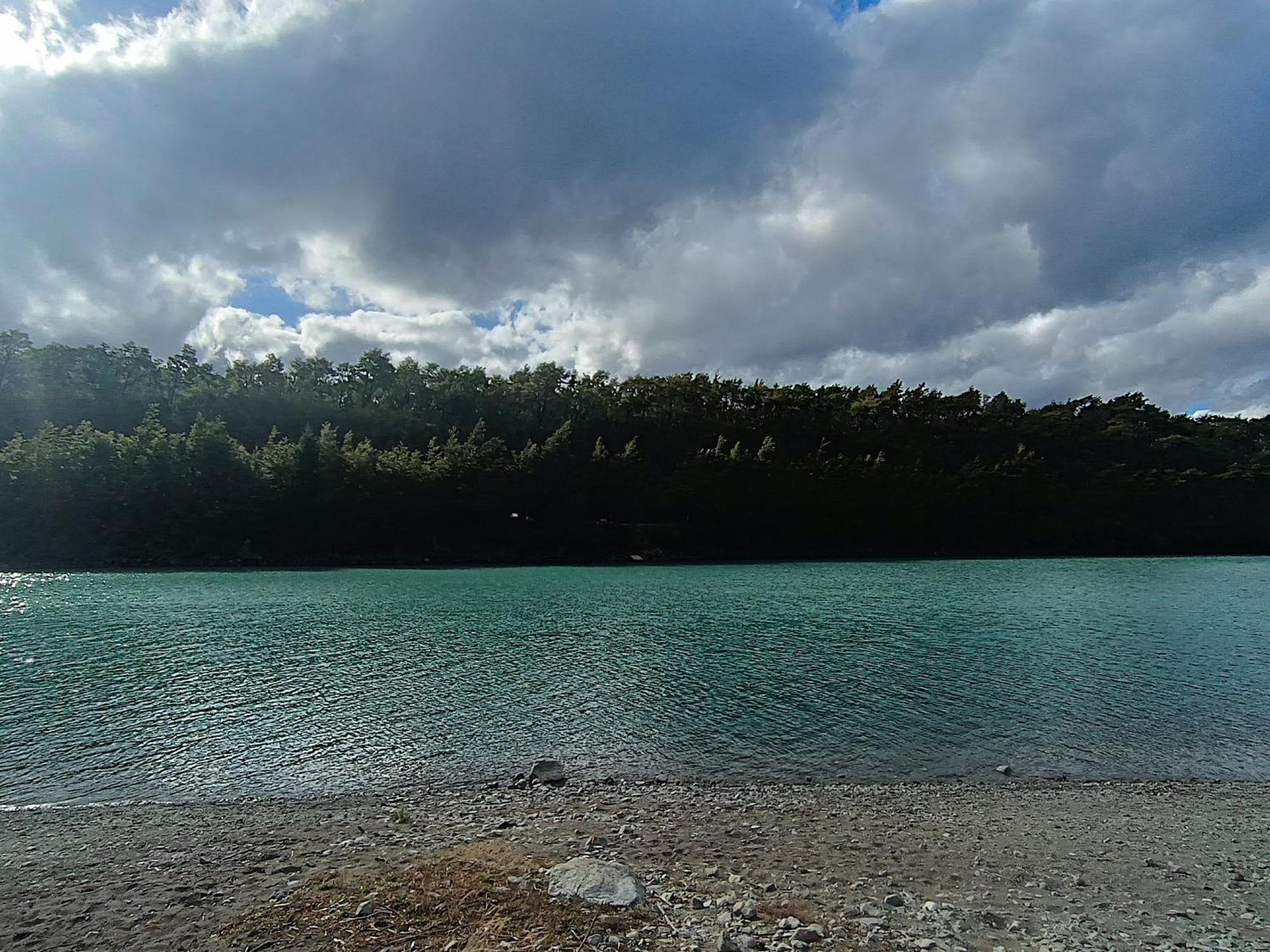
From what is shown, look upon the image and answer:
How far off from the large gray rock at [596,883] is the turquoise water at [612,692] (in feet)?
14.4

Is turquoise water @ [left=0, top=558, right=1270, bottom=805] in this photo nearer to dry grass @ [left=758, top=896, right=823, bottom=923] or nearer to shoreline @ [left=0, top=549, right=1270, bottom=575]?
dry grass @ [left=758, top=896, right=823, bottom=923]

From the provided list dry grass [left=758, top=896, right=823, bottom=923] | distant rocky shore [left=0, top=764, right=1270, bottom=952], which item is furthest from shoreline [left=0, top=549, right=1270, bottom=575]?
dry grass [left=758, top=896, right=823, bottom=923]

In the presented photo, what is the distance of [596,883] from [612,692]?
10.1 metres

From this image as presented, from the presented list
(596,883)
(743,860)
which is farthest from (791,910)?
(596,883)

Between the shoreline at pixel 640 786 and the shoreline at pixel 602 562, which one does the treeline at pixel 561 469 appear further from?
the shoreline at pixel 640 786

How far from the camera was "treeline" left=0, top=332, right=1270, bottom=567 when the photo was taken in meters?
60.5

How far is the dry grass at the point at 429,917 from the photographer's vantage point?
5324mm

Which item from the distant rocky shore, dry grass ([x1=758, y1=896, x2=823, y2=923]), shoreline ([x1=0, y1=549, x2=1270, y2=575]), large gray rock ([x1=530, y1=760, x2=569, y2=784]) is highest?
shoreline ([x1=0, y1=549, x2=1270, y2=575])

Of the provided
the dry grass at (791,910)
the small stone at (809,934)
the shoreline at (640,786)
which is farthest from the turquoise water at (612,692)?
the small stone at (809,934)

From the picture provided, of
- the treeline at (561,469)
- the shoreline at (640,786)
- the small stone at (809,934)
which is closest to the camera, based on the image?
the small stone at (809,934)

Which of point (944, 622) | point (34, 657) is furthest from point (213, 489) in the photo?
point (944, 622)

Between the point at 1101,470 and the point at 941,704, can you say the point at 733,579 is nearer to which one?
the point at 941,704

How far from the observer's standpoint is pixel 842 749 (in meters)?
12.2

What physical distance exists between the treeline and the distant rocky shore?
55.9 meters
